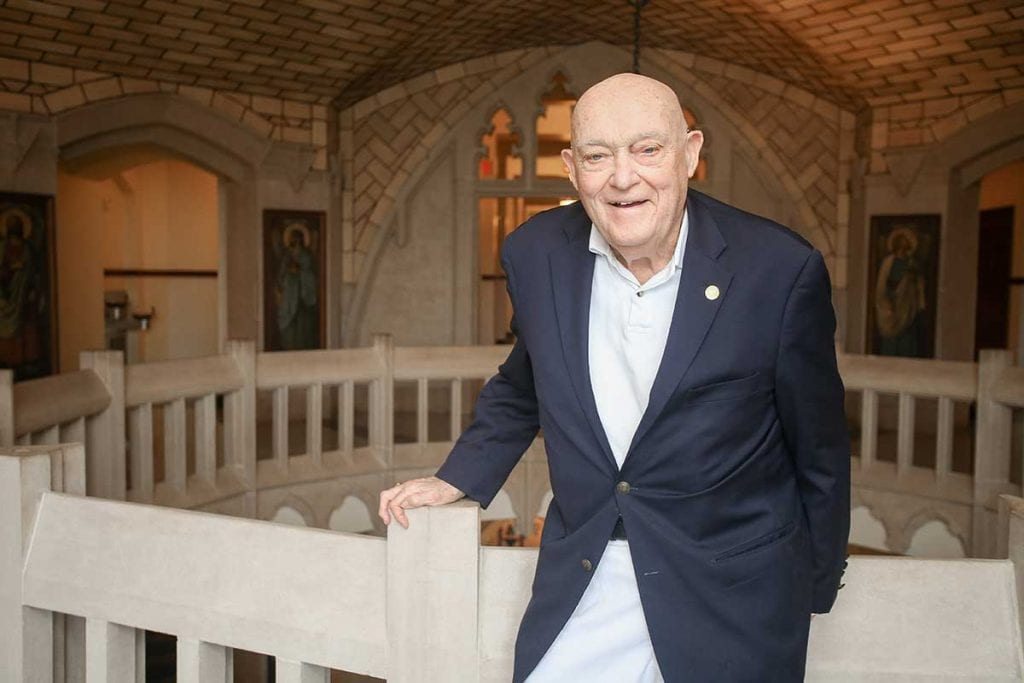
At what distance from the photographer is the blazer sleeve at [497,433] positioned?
1675mm

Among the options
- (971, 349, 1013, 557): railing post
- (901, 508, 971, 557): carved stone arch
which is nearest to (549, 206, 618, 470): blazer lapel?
(971, 349, 1013, 557): railing post

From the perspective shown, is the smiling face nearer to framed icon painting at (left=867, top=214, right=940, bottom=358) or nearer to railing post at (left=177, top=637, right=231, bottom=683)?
railing post at (left=177, top=637, right=231, bottom=683)

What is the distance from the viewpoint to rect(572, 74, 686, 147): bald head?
137cm

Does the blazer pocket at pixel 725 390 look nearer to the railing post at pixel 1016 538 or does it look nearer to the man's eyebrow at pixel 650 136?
Answer: the man's eyebrow at pixel 650 136

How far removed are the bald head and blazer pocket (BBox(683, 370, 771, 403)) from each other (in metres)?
0.36

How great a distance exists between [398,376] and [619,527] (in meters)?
4.10

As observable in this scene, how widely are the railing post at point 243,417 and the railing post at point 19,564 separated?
302 centimetres

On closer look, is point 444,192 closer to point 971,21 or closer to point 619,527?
point 971,21

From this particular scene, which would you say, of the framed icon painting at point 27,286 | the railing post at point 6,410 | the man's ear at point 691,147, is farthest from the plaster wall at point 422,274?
the man's ear at point 691,147

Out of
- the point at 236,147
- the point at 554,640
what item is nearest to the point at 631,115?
the point at 554,640

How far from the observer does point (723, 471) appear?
142 cm

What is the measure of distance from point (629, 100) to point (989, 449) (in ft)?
13.5

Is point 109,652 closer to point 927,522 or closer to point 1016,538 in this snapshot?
point 1016,538

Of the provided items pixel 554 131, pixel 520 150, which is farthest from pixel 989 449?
pixel 554 131
